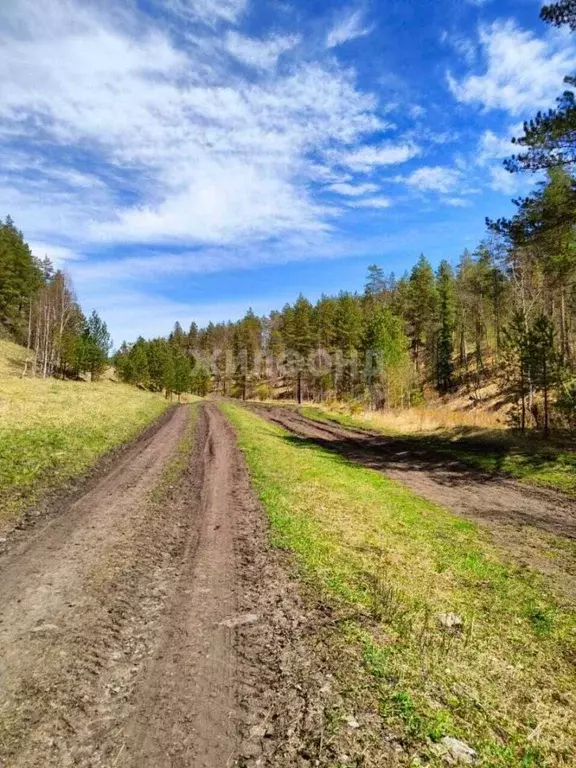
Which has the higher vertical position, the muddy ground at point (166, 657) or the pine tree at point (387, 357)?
the pine tree at point (387, 357)

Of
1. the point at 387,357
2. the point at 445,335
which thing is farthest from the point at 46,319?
the point at 445,335

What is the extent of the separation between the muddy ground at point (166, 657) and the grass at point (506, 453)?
12.0 metres

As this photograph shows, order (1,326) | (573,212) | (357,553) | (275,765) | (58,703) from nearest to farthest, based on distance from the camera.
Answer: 1. (275,765)
2. (58,703)
3. (357,553)
4. (573,212)
5. (1,326)

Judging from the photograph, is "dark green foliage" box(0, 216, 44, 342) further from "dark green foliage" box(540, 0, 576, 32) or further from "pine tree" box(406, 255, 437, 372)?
"dark green foliage" box(540, 0, 576, 32)

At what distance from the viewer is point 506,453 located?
2038 cm

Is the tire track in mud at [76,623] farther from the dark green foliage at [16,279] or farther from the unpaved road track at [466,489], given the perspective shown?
the dark green foliage at [16,279]

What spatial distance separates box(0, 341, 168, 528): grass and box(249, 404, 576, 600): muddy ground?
10863mm

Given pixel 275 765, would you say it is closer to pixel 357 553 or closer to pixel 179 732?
pixel 179 732

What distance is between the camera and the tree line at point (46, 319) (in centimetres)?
6159

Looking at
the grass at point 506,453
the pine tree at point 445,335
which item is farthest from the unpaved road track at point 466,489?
the pine tree at point 445,335

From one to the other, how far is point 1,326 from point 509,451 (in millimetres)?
82514

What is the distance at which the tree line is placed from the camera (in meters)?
61.6

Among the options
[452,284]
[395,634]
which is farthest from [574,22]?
[452,284]

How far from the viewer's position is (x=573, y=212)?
1554 cm
